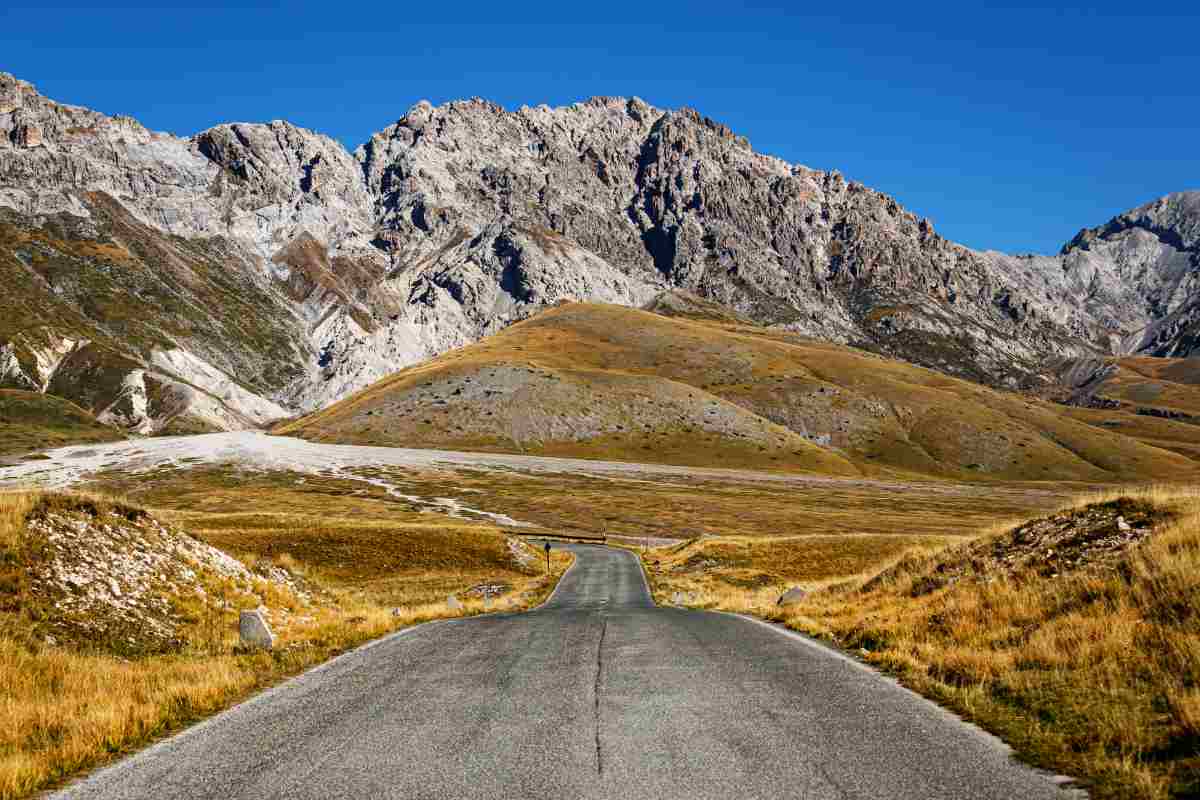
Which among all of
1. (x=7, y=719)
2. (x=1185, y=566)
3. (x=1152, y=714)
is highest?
(x=1185, y=566)

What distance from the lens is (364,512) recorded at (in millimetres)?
84125

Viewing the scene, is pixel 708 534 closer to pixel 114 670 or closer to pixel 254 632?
pixel 254 632

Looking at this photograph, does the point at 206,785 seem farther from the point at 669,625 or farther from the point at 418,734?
the point at 669,625

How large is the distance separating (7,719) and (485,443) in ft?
545

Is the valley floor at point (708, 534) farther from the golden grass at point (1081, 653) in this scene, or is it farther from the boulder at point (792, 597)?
the boulder at point (792, 597)

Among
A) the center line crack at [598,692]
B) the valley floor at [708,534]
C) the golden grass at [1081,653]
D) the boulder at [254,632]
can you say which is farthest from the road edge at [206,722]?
the golden grass at [1081,653]

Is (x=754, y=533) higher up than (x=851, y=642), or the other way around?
(x=851, y=642)

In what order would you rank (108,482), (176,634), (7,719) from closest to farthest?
1. (7,719)
2. (176,634)
3. (108,482)

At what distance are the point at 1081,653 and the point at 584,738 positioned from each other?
7772 mm

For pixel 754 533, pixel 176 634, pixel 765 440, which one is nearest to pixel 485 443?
pixel 765 440

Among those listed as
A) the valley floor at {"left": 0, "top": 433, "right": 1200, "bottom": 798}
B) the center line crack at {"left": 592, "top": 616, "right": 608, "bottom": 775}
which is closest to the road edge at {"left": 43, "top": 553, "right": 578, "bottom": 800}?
the valley floor at {"left": 0, "top": 433, "right": 1200, "bottom": 798}

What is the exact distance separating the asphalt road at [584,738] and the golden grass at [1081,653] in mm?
697

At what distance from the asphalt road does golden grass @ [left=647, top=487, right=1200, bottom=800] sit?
70 centimetres

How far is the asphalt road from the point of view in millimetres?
7117
